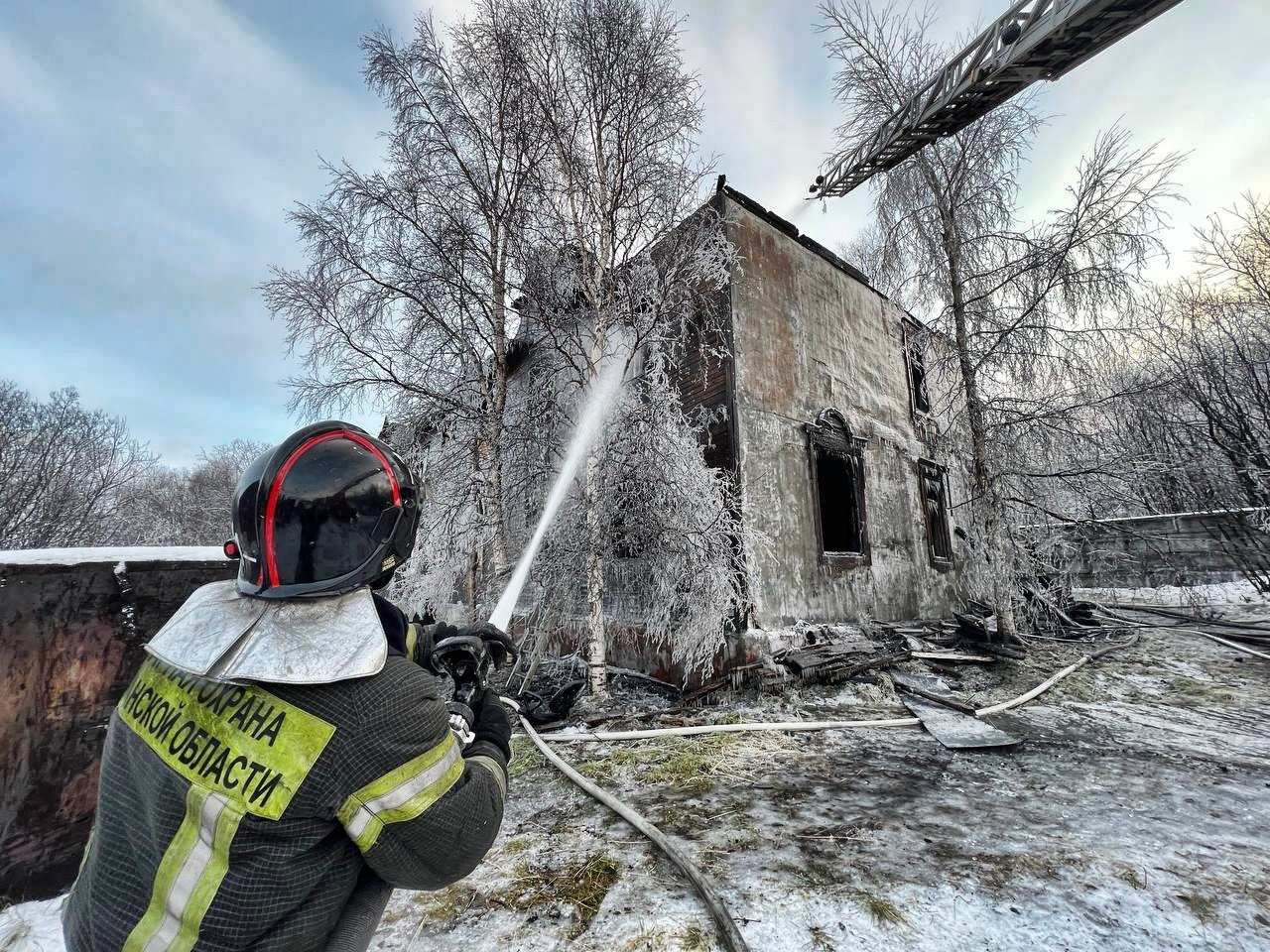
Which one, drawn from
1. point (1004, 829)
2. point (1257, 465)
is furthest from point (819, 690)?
point (1257, 465)

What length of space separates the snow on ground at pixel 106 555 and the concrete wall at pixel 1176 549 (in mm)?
11503

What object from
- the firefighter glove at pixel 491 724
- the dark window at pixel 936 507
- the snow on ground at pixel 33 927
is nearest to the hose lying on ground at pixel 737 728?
the snow on ground at pixel 33 927

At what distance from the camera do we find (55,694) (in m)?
2.67

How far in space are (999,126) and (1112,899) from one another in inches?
454

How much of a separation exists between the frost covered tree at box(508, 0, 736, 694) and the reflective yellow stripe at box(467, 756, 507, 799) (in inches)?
199

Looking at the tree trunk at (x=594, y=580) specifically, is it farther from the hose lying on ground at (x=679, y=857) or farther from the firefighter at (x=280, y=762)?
the firefighter at (x=280, y=762)

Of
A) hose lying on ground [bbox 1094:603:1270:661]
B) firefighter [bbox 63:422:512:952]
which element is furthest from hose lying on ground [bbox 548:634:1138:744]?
hose lying on ground [bbox 1094:603:1270:661]

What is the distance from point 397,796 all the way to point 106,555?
317 cm

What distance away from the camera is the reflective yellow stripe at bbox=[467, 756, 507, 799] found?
4.78 ft

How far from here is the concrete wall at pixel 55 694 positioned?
8.33ft

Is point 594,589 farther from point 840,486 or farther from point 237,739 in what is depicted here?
point 237,739

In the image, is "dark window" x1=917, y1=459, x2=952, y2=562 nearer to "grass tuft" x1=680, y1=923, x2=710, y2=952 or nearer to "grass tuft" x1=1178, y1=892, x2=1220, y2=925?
"grass tuft" x1=1178, y1=892, x2=1220, y2=925

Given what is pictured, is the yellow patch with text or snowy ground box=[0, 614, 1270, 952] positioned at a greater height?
the yellow patch with text

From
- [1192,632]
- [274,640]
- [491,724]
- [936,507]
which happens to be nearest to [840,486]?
[936,507]
